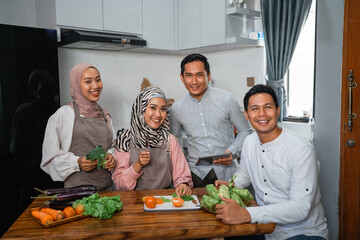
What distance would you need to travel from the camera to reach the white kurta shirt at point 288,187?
1.65m

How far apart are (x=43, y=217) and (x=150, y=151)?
837mm

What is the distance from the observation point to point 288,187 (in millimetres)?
1797

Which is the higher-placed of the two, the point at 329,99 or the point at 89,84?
the point at 89,84

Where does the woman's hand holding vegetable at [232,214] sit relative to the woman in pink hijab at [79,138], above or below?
below

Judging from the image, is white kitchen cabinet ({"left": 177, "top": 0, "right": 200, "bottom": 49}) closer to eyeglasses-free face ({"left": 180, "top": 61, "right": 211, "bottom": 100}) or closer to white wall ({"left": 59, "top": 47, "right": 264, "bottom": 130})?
white wall ({"left": 59, "top": 47, "right": 264, "bottom": 130})

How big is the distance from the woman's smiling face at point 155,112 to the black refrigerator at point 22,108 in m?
1.22

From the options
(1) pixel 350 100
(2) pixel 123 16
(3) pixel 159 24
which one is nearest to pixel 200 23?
(3) pixel 159 24

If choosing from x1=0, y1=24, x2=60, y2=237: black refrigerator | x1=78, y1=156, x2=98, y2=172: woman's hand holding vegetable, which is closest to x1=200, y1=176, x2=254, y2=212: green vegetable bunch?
x1=78, y1=156, x2=98, y2=172: woman's hand holding vegetable

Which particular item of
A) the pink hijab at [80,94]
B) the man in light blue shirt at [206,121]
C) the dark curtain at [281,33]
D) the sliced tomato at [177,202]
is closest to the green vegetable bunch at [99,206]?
the sliced tomato at [177,202]

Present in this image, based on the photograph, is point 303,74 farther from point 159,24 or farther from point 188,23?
point 159,24

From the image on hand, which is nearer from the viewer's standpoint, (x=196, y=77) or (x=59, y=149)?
(x=59, y=149)

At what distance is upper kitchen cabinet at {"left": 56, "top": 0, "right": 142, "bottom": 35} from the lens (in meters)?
3.23

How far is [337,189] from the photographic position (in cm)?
294

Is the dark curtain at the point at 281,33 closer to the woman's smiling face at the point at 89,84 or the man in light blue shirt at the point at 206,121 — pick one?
the man in light blue shirt at the point at 206,121
